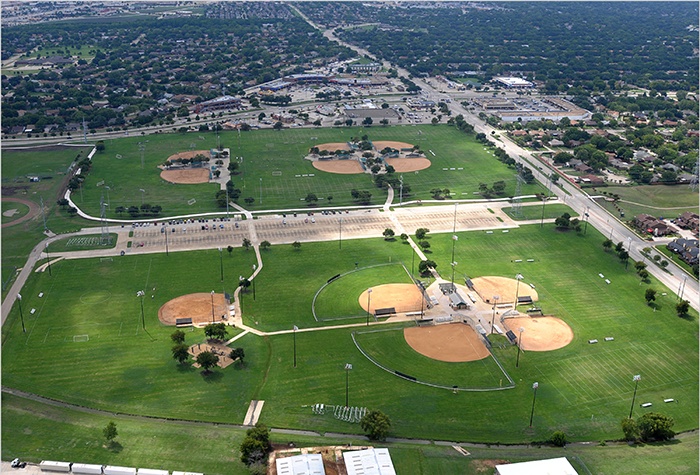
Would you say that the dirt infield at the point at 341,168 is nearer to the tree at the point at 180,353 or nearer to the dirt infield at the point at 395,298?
the dirt infield at the point at 395,298

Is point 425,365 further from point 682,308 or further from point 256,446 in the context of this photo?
point 682,308

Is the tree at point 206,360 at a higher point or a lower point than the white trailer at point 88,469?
higher

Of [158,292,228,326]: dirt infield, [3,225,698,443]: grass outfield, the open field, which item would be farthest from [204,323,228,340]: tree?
the open field

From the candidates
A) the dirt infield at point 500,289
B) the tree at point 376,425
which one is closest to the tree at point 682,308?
the dirt infield at point 500,289

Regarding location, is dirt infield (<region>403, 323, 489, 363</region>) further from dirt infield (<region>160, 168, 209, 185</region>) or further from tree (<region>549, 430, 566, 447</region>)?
dirt infield (<region>160, 168, 209, 185</region>)

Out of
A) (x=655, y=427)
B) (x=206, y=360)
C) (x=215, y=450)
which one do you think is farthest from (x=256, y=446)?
(x=655, y=427)

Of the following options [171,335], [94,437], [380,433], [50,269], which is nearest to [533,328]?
[380,433]
